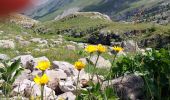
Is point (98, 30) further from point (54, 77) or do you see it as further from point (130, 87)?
point (130, 87)

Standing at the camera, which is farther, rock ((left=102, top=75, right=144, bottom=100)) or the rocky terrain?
the rocky terrain

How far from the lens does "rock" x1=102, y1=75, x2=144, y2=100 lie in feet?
17.4

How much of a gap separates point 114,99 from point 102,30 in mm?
61886

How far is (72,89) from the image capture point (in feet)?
22.5

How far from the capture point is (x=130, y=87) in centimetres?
554

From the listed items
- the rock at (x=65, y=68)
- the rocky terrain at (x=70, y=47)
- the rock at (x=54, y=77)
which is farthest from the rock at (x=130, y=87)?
the rock at (x=65, y=68)

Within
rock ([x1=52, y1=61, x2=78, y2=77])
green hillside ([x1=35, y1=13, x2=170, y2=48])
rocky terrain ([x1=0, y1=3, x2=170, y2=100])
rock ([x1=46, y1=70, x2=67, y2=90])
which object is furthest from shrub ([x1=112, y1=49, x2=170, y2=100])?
green hillside ([x1=35, y1=13, x2=170, y2=48])

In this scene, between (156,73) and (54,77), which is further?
(54,77)

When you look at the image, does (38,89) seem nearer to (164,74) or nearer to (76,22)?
(164,74)

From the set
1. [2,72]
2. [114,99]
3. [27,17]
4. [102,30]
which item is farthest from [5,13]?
[102,30]

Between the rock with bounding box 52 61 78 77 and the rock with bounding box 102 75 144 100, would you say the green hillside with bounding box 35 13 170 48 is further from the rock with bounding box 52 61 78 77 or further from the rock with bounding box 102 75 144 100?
the rock with bounding box 102 75 144 100

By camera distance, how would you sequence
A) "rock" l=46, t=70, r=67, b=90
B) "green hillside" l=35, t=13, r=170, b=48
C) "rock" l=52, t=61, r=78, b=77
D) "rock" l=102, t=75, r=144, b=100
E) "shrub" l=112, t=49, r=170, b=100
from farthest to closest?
1. "green hillside" l=35, t=13, r=170, b=48
2. "rock" l=52, t=61, r=78, b=77
3. "rock" l=46, t=70, r=67, b=90
4. "rock" l=102, t=75, r=144, b=100
5. "shrub" l=112, t=49, r=170, b=100

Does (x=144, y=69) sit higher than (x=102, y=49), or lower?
lower

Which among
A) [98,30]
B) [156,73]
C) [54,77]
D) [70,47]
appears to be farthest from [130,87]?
[98,30]
